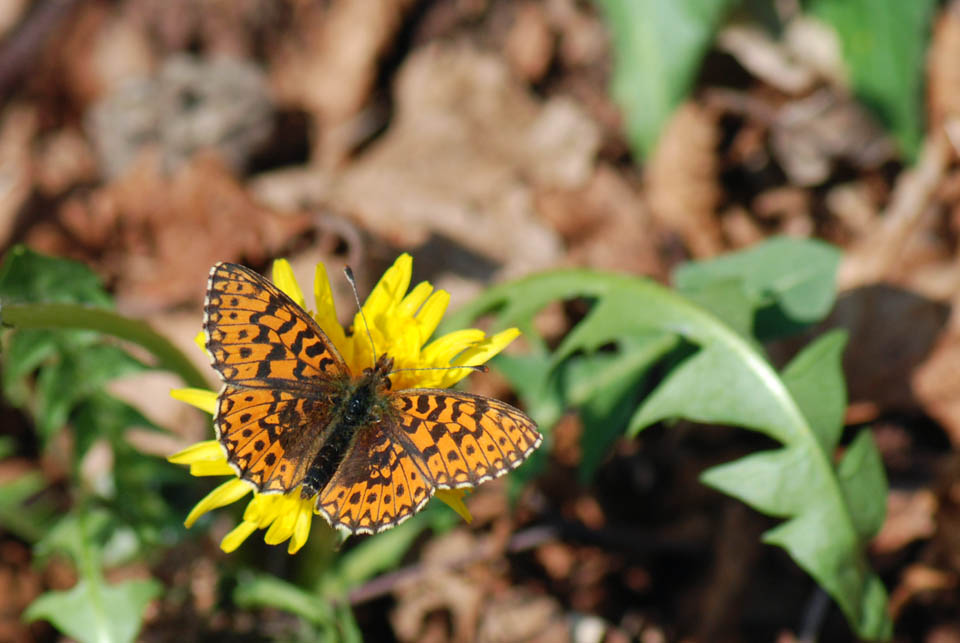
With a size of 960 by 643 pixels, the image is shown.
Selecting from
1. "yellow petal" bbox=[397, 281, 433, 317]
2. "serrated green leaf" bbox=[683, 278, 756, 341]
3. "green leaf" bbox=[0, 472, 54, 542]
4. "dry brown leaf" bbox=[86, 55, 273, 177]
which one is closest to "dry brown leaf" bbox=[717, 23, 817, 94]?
"serrated green leaf" bbox=[683, 278, 756, 341]

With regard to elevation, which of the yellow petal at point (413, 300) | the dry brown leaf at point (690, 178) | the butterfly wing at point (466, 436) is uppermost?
the yellow petal at point (413, 300)

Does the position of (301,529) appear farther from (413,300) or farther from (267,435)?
(413,300)

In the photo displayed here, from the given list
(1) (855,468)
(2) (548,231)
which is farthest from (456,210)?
(1) (855,468)

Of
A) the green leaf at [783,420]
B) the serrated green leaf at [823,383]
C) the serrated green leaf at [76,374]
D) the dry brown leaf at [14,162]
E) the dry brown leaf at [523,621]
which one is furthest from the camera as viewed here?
the dry brown leaf at [14,162]

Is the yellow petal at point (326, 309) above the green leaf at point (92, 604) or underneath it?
above

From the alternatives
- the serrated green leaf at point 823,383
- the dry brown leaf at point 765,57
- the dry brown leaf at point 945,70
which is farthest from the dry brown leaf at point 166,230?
the dry brown leaf at point 945,70

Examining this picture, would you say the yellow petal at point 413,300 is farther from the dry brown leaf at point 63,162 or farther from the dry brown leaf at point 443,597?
the dry brown leaf at point 63,162

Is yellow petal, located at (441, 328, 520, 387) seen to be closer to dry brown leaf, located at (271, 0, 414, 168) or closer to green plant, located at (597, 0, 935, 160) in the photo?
green plant, located at (597, 0, 935, 160)

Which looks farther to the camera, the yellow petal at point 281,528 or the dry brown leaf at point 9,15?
the dry brown leaf at point 9,15

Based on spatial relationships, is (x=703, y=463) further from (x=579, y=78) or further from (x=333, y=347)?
(x=579, y=78)
